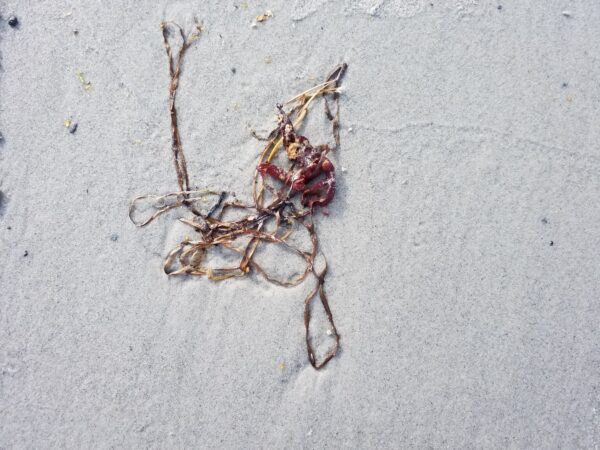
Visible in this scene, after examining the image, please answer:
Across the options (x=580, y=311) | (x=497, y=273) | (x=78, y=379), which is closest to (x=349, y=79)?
(x=497, y=273)

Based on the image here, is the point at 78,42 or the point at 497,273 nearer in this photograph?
the point at 497,273

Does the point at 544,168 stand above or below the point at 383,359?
above

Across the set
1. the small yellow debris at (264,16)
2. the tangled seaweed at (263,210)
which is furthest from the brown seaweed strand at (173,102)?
the small yellow debris at (264,16)

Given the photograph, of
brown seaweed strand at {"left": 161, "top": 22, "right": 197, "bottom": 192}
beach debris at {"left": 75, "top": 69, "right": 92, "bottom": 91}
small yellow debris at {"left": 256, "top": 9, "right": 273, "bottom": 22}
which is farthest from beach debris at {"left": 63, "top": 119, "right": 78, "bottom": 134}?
small yellow debris at {"left": 256, "top": 9, "right": 273, "bottom": 22}

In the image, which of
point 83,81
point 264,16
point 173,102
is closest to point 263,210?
point 173,102

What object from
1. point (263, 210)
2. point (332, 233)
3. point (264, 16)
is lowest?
point (332, 233)

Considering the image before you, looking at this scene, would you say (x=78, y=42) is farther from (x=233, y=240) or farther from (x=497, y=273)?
(x=497, y=273)

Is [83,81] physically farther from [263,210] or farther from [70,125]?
[263,210]
